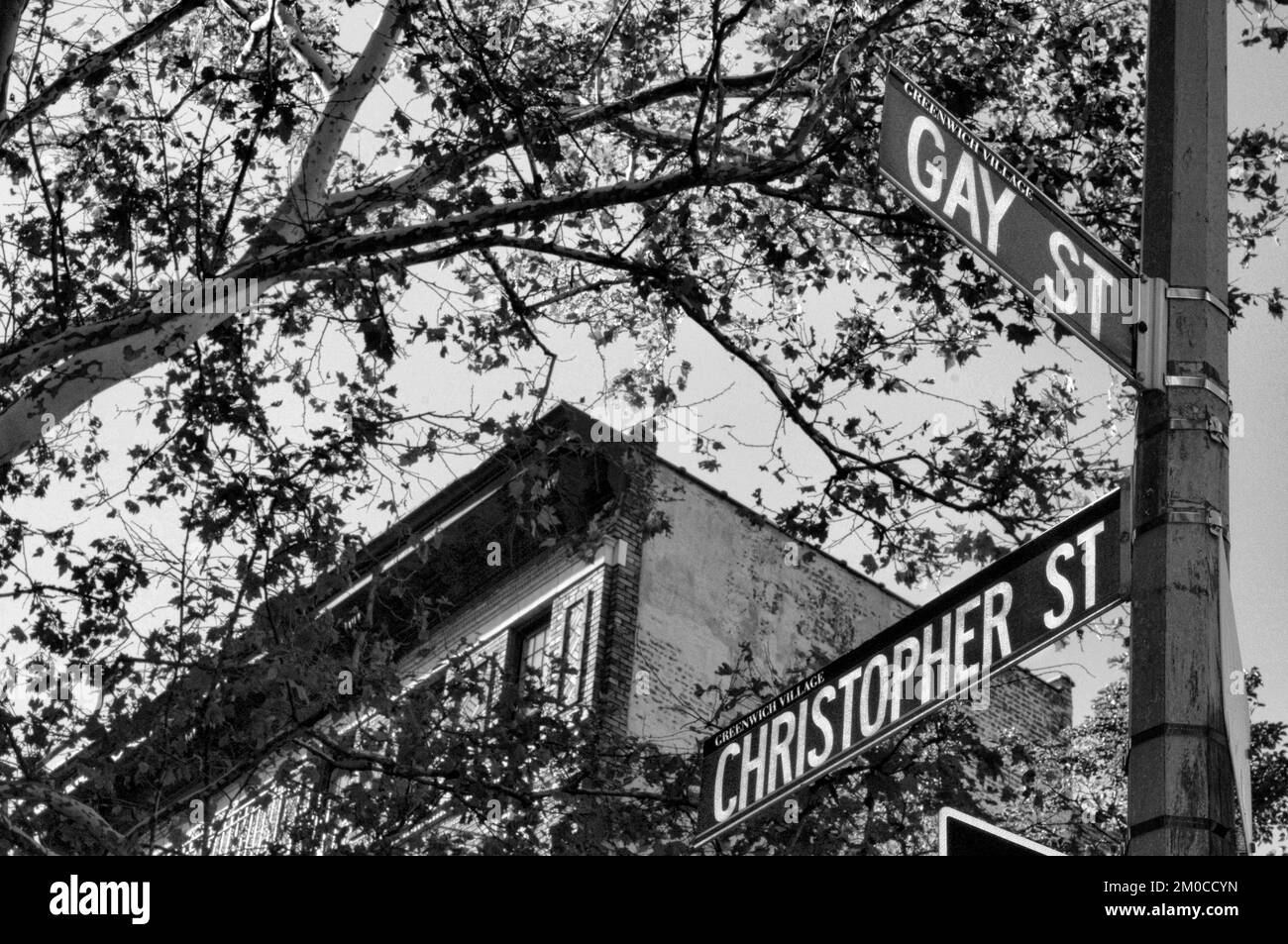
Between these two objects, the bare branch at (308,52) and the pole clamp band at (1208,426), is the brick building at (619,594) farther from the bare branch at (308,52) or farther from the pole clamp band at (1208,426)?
the pole clamp band at (1208,426)

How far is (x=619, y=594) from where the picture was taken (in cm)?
1939

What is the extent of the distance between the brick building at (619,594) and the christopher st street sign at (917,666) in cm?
1214

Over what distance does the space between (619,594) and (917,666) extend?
14680 millimetres

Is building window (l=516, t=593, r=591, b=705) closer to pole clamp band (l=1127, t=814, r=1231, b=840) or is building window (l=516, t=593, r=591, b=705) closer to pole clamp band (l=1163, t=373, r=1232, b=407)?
pole clamp band (l=1163, t=373, r=1232, b=407)

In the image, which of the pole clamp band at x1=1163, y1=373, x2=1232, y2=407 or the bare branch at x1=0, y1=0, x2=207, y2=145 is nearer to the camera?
the pole clamp band at x1=1163, y1=373, x2=1232, y2=407

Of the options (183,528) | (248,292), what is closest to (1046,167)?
(248,292)

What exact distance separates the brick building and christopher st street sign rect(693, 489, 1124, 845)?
12.1 m

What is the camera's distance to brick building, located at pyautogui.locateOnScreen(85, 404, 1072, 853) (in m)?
19.0

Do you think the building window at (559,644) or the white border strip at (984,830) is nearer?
the white border strip at (984,830)

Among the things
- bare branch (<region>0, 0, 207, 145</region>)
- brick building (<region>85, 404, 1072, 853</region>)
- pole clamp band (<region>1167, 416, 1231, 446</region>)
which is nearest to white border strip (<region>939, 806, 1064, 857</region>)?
pole clamp band (<region>1167, 416, 1231, 446</region>)

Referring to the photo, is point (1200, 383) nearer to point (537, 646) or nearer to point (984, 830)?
point (984, 830)

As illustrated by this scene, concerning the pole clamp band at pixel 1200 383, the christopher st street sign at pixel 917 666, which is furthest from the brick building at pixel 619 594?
the pole clamp band at pixel 1200 383

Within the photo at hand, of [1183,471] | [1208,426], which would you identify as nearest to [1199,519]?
[1183,471]

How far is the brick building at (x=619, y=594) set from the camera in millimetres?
18969
